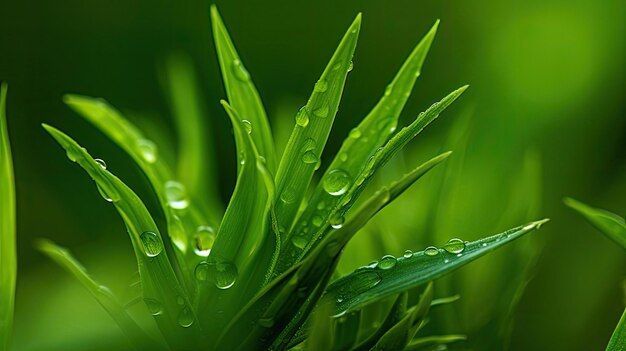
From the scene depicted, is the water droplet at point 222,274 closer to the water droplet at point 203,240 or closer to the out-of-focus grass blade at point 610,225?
the water droplet at point 203,240

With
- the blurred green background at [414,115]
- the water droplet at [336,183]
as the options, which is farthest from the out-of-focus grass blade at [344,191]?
the blurred green background at [414,115]

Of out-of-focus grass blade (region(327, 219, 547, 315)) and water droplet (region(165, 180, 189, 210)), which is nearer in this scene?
out-of-focus grass blade (region(327, 219, 547, 315))

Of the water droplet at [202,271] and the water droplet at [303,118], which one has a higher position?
the water droplet at [303,118]

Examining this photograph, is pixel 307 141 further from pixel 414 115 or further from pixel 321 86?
pixel 414 115

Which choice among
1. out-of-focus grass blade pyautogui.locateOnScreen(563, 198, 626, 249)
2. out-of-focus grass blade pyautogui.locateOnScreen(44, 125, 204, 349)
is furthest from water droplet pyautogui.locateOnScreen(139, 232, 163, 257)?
out-of-focus grass blade pyautogui.locateOnScreen(563, 198, 626, 249)

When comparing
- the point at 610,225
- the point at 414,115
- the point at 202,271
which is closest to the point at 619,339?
the point at 610,225

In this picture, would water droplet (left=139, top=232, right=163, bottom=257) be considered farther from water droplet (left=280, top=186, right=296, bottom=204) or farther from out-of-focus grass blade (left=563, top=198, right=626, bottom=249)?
out-of-focus grass blade (left=563, top=198, right=626, bottom=249)
